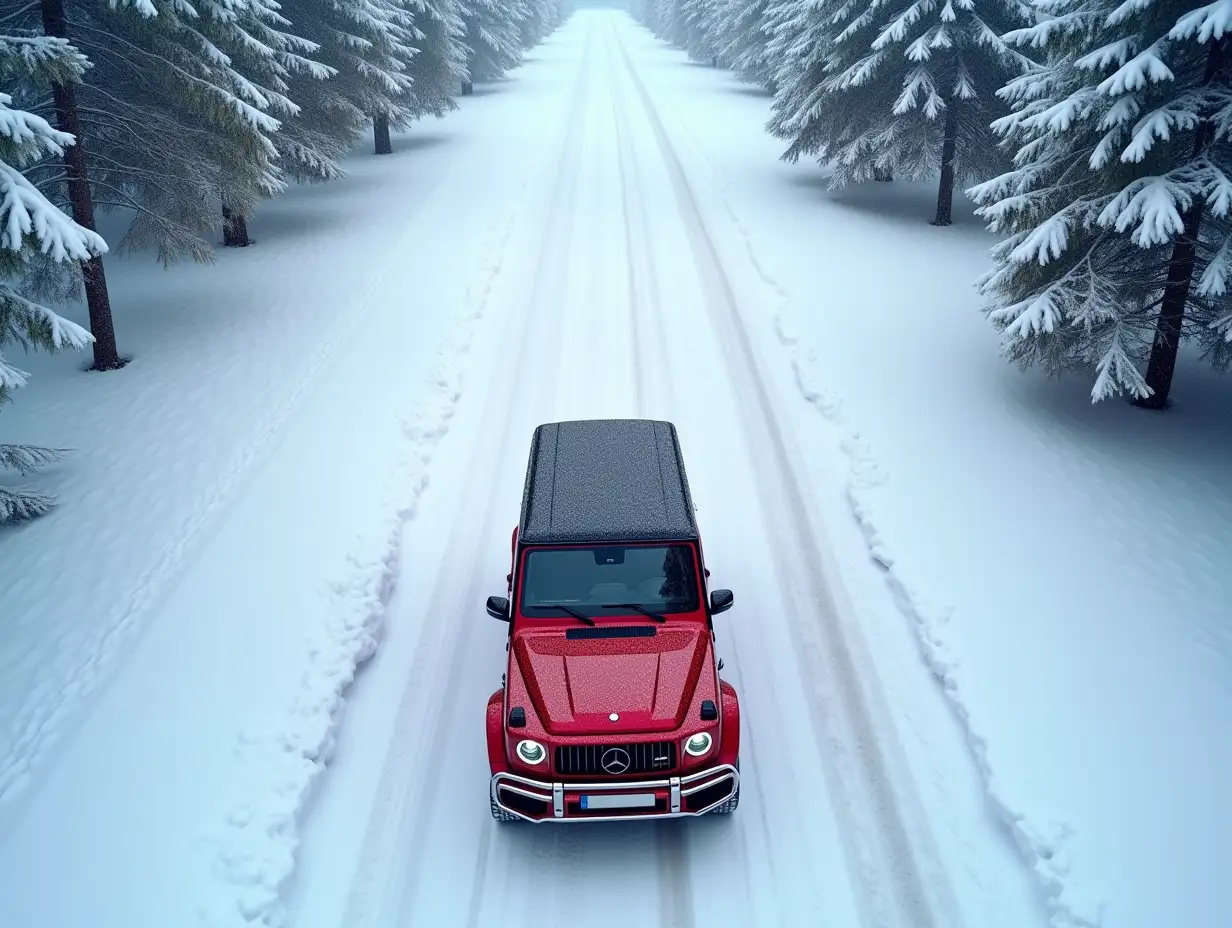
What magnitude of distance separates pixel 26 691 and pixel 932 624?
A: 8.70m

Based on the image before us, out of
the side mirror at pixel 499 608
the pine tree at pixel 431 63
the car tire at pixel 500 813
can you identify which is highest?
the pine tree at pixel 431 63

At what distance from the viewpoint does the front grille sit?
614cm

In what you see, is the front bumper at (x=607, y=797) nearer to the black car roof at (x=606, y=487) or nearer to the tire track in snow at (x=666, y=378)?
the tire track in snow at (x=666, y=378)

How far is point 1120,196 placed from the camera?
11.0 m

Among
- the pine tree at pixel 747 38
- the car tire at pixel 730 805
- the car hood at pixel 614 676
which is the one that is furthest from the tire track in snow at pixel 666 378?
the pine tree at pixel 747 38

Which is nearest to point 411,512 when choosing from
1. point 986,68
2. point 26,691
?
point 26,691

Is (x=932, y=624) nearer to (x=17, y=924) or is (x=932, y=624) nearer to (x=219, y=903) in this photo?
(x=219, y=903)

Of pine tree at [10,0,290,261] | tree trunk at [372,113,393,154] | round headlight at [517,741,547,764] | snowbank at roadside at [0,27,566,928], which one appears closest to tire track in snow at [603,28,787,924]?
round headlight at [517,741,547,764]

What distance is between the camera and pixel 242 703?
7887 mm

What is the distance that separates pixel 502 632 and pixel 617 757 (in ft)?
10.1

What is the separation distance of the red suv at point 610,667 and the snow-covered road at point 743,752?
0.57 metres

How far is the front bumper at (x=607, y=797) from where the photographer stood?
20.1ft

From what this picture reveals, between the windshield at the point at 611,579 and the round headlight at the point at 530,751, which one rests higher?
the windshield at the point at 611,579

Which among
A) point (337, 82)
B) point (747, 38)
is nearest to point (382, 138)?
point (337, 82)
